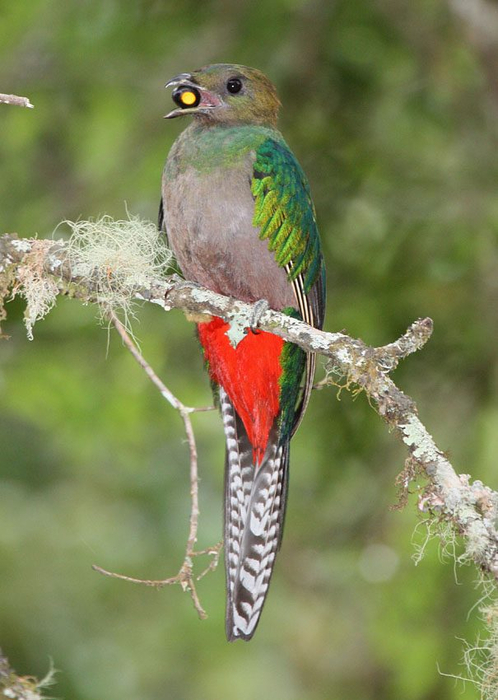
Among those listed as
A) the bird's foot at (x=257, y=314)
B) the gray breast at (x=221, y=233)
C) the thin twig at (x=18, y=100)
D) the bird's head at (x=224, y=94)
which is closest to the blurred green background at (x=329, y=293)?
the bird's head at (x=224, y=94)

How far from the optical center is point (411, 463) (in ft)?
9.23

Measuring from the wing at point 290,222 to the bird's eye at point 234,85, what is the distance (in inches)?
11.1

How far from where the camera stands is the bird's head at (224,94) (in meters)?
4.11

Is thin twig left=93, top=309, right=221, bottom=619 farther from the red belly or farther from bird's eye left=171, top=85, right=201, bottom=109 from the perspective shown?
bird's eye left=171, top=85, right=201, bottom=109

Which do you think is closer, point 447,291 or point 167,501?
point 447,291

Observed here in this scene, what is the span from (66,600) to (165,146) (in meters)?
2.59

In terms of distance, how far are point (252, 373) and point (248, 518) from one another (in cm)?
55

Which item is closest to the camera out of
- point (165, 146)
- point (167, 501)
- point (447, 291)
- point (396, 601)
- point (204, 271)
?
point (204, 271)

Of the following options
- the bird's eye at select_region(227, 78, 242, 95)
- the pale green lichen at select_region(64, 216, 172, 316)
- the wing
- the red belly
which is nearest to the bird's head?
the bird's eye at select_region(227, 78, 242, 95)

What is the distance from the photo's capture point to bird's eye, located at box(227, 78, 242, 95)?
4.18 m

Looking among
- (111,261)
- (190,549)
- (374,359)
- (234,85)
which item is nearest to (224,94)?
(234,85)

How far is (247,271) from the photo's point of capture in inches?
154

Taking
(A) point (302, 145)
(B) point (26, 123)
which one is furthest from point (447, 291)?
(B) point (26, 123)

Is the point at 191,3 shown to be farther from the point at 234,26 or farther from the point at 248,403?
the point at 248,403
